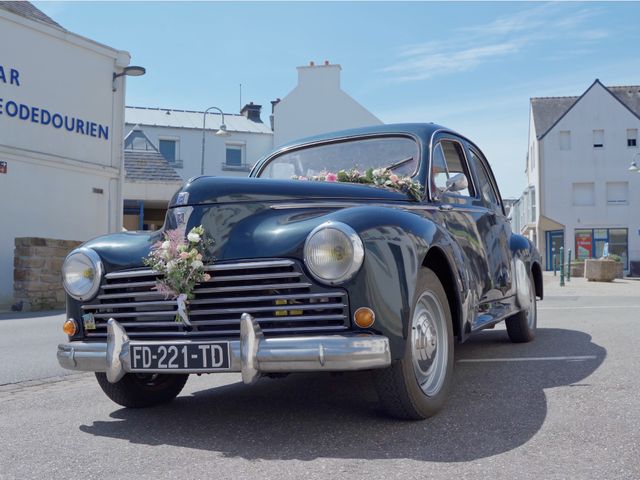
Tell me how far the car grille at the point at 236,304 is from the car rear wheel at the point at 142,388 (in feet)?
1.94

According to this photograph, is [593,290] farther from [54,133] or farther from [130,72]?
[54,133]

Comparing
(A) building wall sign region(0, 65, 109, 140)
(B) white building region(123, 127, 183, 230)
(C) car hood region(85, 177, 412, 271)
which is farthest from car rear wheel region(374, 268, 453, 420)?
(B) white building region(123, 127, 183, 230)

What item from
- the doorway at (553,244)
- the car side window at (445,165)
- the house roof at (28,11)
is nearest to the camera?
the car side window at (445,165)

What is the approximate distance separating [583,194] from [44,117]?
3240 centimetres

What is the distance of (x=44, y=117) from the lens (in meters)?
17.5

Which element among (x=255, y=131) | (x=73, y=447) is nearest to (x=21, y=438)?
(x=73, y=447)

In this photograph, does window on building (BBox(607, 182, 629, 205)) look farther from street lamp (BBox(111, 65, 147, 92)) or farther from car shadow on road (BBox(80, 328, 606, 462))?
car shadow on road (BBox(80, 328, 606, 462))

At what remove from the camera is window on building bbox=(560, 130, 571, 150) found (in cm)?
4238

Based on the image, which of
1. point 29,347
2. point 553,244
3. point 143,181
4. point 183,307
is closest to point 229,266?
point 183,307

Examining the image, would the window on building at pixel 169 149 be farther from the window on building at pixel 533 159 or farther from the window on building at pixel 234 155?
the window on building at pixel 533 159

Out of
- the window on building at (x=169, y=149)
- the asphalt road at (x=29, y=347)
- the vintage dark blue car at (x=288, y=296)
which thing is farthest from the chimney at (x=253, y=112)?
the vintage dark blue car at (x=288, y=296)

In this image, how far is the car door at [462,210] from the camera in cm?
475

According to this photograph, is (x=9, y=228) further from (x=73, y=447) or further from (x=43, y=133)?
(x=73, y=447)

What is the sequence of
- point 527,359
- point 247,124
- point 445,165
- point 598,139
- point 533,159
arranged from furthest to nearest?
1. point 533,159
2. point 247,124
3. point 598,139
4. point 527,359
5. point 445,165
